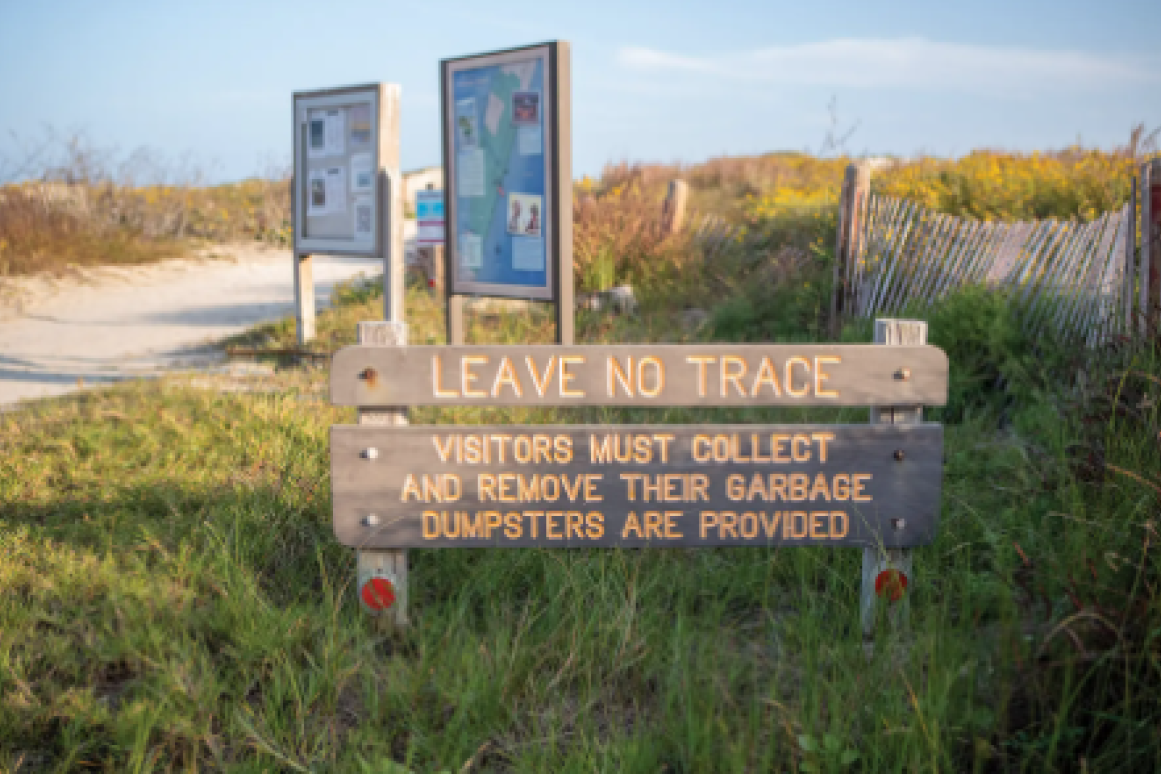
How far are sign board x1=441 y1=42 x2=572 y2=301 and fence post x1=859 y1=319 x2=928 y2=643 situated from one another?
2.87 meters

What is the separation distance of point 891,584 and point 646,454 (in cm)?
87

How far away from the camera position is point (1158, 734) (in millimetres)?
2275

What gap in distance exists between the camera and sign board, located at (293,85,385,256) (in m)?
7.84

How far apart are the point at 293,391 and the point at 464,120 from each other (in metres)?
2.04

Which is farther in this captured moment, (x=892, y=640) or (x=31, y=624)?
(x=31, y=624)

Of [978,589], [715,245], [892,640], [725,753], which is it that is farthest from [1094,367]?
[715,245]

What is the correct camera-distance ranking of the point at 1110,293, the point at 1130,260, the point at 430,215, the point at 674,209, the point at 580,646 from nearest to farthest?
the point at 580,646, the point at 1130,260, the point at 1110,293, the point at 430,215, the point at 674,209

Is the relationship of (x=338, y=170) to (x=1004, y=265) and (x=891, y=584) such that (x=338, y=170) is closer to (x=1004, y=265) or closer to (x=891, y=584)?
(x=1004, y=265)

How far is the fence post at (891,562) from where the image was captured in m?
3.03

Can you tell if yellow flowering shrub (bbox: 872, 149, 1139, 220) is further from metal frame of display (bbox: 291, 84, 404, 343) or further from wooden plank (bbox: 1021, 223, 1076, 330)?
metal frame of display (bbox: 291, 84, 404, 343)

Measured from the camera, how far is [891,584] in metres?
3.08

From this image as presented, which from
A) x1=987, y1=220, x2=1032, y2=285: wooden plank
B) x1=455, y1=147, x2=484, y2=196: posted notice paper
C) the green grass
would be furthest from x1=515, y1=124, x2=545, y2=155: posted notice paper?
x1=987, y1=220, x2=1032, y2=285: wooden plank

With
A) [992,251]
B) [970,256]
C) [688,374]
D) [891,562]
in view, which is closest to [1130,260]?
[992,251]

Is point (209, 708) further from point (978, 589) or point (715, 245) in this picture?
point (715, 245)
